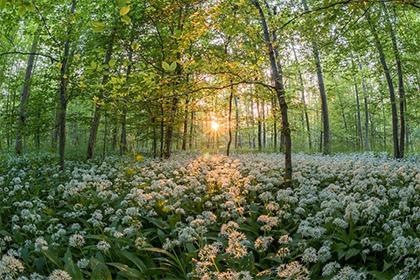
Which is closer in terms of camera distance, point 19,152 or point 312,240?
point 312,240

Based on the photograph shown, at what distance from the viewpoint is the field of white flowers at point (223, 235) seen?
4789 millimetres

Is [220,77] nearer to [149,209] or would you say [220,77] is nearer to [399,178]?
[149,209]

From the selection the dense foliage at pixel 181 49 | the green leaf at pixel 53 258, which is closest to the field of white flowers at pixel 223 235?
the green leaf at pixel 53 258

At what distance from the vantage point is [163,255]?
6016mm

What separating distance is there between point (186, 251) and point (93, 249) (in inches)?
57.4

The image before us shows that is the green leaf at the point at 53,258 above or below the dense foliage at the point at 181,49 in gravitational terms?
below

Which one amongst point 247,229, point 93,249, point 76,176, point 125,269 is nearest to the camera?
point 125,269

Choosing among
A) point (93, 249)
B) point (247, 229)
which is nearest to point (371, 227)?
point (247, 229)

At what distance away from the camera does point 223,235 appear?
625 cm

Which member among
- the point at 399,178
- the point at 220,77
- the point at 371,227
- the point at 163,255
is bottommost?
the point at 163,255

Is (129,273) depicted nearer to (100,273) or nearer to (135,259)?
(100,273)

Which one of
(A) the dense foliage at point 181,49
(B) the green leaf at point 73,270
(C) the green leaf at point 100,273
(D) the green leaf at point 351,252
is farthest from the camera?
(A) the dense foliage at point 181,49

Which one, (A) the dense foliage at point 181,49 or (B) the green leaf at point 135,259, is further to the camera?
(A) the dense foliage at point 181,49

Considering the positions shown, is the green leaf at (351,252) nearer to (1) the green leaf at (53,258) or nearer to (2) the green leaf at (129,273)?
(2) the green leaf at (129,273)
